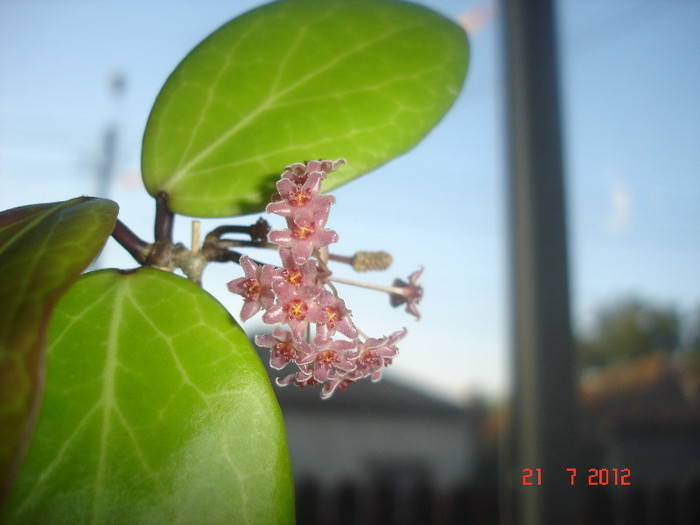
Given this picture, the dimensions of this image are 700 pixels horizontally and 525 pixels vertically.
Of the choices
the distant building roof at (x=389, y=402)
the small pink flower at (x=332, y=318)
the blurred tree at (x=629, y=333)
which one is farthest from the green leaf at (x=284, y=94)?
the distant building roof at (x=389, y=402)

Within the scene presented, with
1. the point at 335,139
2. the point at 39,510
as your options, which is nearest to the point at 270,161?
the point at 335,139

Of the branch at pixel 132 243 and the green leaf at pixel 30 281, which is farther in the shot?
the branch at pixel 132 243

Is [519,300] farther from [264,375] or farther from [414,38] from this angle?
[264,375]

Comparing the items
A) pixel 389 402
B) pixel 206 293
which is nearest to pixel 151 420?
pixel 206 293

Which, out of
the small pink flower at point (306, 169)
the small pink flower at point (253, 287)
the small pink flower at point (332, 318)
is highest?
the small pink flower at point (306, 169)

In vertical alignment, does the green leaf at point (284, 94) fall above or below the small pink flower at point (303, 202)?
above

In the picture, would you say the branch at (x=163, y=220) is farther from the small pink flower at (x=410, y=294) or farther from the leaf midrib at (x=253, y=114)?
the small pink flower at (x=410, y=294)
